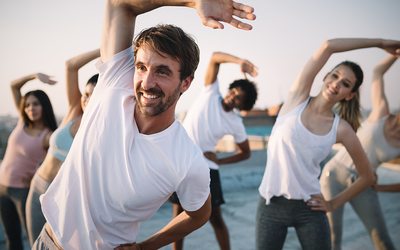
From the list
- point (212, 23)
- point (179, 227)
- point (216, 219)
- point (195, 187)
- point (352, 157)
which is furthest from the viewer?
point (216, 219)

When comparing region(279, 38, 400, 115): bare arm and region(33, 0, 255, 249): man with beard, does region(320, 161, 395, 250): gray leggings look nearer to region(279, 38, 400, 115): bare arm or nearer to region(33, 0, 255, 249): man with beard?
region(279, 38, 400, 115): bare arm

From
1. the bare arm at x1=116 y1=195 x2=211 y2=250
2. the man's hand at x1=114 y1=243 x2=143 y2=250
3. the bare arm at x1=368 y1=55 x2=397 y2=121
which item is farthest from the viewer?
the bare arm at x1=368 y1=55 x2=397 y2=121

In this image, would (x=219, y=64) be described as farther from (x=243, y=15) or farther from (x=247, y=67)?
(x=243, y=15)

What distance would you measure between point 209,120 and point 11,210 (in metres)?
2.45

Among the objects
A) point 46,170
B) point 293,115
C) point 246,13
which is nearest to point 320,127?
point 293,115

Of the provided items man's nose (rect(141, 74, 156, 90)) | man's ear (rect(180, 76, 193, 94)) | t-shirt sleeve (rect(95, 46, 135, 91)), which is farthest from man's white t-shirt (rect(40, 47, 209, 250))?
man's ear (rect(180, 76, 193, 94))

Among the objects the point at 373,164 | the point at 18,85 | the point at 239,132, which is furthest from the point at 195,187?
the point at 18,85

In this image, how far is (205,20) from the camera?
4.02 feet

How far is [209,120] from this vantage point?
319 centimetres

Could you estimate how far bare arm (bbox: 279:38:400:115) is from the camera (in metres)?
2.13

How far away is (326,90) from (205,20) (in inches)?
58.3

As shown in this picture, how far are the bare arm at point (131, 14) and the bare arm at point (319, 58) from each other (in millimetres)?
1163

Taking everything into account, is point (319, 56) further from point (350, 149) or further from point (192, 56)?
point (192, 56)

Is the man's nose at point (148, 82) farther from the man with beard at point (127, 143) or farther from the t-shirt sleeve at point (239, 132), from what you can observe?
the t-shirt sleeve at point (239, 132)
